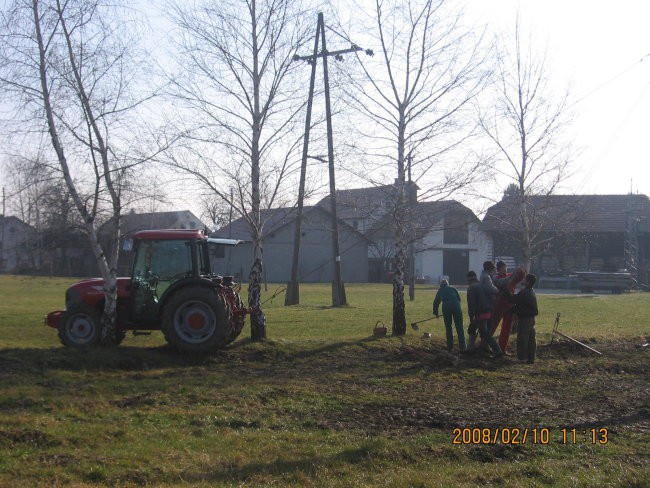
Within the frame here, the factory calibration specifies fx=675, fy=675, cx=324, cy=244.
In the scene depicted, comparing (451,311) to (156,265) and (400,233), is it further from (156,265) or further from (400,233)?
(156,265)

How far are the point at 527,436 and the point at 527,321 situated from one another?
17.4 feet

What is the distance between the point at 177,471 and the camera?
5852 mm

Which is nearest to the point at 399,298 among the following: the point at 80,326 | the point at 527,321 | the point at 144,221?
the point at 527,321

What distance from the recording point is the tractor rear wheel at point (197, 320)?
11.8 m

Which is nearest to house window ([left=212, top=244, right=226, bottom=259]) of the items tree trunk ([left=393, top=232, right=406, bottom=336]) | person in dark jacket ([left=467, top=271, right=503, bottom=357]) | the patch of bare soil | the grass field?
the grass field

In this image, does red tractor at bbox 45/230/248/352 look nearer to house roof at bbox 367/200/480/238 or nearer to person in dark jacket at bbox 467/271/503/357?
person in dark jacket at bbox 467/271/503/357

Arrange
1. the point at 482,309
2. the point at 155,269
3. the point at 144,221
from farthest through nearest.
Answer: the point at 144,221, the point at 482,309, the point at 155,269

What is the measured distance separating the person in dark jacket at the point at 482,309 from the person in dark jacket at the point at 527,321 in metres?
0.43

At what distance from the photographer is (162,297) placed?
39.9 ft

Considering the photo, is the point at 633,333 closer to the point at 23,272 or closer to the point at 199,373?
the point at 199,373

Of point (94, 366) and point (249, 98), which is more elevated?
point (249, 98)

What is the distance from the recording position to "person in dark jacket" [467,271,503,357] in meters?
12.6

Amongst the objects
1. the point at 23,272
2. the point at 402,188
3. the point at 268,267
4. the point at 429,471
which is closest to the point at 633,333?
the point at 402,188

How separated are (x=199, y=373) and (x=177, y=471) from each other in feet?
15.9
